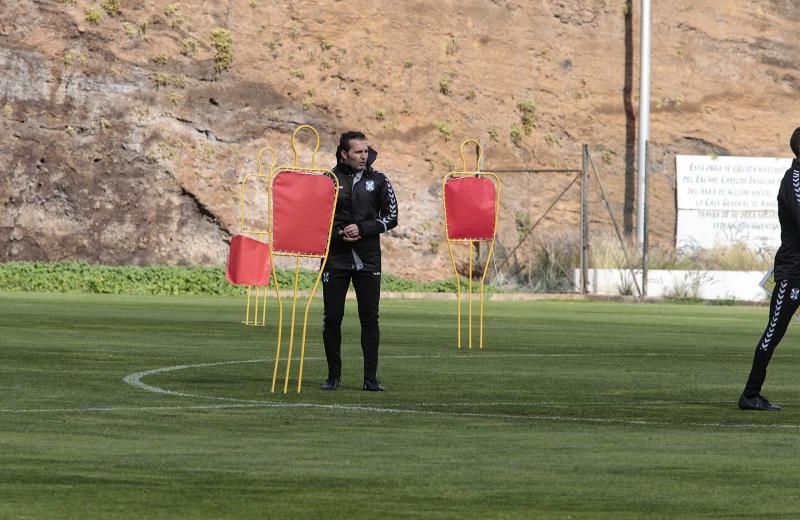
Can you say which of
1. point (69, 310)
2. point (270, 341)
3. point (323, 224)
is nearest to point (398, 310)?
point (69, 310)

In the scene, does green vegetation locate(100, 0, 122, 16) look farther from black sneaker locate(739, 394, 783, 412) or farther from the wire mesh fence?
black sneaker locate(739, 394, 783, 412)

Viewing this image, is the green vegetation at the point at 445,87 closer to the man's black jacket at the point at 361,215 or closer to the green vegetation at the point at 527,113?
the green vegetation at the point at 527,113

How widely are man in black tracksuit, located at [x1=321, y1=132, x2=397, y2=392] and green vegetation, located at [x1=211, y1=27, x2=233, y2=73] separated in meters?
41.1

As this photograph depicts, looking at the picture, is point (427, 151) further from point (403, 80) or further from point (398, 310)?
point (398, 310)

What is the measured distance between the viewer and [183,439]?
38.1 ft

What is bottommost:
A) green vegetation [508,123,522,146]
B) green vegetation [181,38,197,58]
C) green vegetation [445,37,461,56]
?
green vegetation [508,123,522,146]

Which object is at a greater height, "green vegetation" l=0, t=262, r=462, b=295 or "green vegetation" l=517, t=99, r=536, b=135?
"green vegetation" l=517, t=99, r=536, b=135

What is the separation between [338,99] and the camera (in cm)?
5778

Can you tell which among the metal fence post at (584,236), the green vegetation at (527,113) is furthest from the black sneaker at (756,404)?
the green vegetation at (527,113)

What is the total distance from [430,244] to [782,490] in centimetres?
4593

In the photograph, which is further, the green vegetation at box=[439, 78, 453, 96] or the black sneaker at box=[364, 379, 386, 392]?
the green vegetation at box=[439, 78, 453, 96]

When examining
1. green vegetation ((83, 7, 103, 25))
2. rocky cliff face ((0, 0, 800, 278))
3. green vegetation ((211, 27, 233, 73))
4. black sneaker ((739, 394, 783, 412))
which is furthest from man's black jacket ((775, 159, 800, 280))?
green vegetation ((83, 7, 103, 25))

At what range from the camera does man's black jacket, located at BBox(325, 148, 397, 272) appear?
1594 cm

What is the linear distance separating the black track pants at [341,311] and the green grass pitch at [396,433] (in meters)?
0.31
